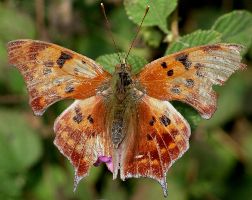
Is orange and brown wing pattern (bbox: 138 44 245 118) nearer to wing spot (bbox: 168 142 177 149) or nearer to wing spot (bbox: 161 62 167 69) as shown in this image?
wing spot (bbox: 161 62 167 69)

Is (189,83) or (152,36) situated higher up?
(189,83)

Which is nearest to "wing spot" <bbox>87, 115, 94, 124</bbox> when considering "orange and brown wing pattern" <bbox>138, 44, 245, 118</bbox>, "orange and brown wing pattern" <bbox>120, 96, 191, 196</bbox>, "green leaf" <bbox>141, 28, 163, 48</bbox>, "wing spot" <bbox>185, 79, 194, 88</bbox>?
"orange and brown wing pattern" <bbox>120, 96, 191, 196</bbox>

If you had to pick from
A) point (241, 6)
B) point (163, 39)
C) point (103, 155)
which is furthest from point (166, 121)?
point (241, 6)

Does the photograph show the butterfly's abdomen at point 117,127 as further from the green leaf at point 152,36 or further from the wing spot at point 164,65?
the green leaf at point 152,36

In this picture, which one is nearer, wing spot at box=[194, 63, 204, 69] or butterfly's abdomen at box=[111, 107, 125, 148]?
wing spot at box=[194, 63, 204, 69]

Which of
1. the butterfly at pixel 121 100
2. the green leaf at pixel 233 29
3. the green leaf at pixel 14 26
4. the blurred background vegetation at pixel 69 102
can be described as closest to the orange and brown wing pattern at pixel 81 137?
the butterfly at pixel 121 100

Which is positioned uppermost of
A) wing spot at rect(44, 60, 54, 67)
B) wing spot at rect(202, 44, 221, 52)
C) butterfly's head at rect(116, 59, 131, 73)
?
wing spot at rect(202, 44, 221, 52)

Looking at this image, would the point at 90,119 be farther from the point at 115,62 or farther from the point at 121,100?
the point at 115,62

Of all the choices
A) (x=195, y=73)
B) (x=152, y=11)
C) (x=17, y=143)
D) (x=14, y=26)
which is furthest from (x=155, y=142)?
(x=14, y=26)

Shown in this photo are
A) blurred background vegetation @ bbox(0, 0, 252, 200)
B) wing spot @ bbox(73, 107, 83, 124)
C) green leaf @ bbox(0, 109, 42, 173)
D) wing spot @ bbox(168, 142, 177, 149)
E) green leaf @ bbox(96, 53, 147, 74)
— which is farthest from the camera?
blurred background vegetation @ bbox(0, 0, 252, 200)
